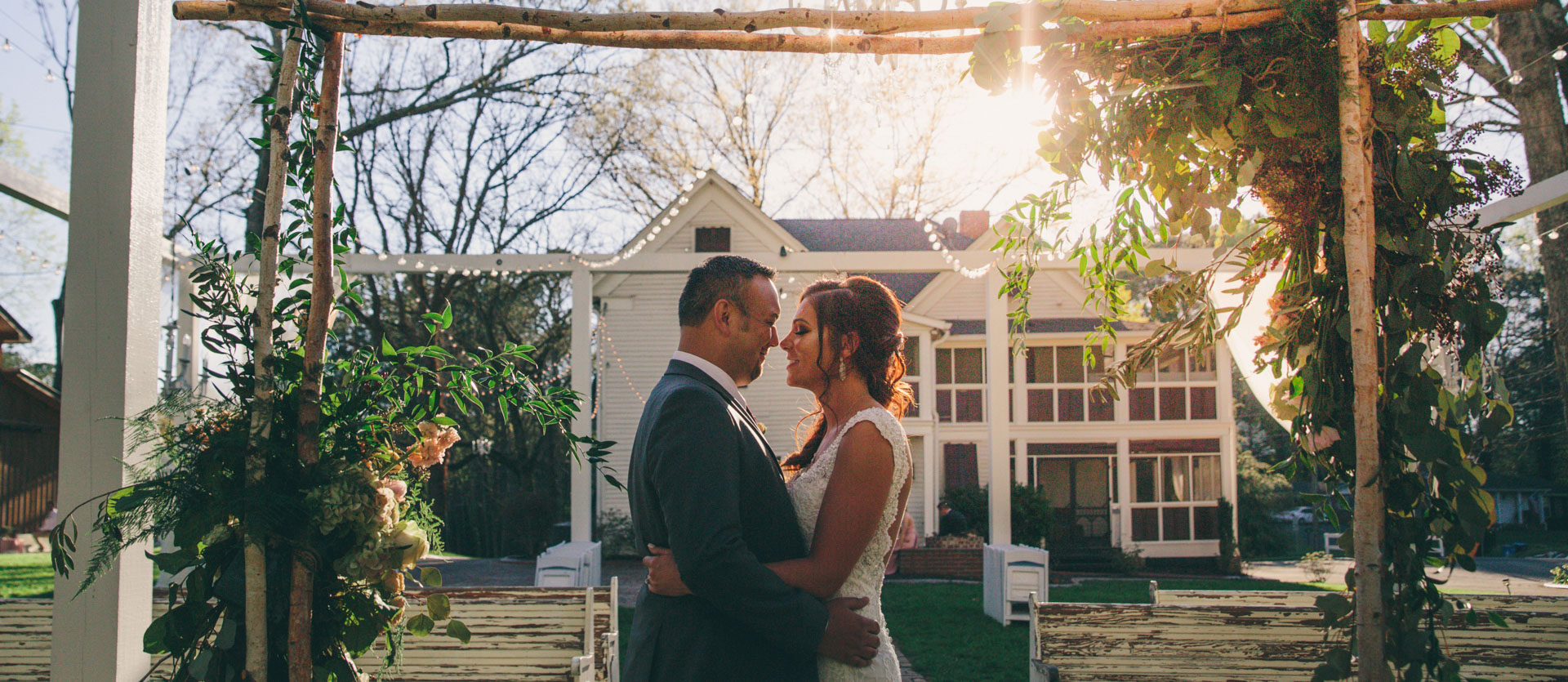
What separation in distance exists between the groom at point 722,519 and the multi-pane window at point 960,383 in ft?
59.8

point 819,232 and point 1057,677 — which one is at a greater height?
point 819,232

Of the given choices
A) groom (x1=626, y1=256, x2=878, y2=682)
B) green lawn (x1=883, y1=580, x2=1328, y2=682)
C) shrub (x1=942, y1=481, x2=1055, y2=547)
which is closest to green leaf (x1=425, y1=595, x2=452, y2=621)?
groom (x1=626, y1=256, x2=878, y2=682)

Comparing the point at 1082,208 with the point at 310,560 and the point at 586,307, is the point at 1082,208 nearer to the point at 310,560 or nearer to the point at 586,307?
the point at 310,560

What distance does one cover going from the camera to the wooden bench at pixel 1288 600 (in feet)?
12.2

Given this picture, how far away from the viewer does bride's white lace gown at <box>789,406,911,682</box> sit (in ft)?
7.34

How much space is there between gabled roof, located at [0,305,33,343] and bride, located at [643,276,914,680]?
964 inches

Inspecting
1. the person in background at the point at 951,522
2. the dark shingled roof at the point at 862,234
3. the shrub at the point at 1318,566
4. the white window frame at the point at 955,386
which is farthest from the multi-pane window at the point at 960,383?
the shrub at the point at 1318,566

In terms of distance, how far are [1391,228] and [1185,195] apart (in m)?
0.74

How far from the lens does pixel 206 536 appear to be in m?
2.05

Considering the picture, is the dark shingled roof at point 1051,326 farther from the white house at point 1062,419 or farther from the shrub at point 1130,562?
the shrub at point 1130,562

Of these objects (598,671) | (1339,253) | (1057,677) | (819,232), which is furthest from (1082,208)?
(819,232)

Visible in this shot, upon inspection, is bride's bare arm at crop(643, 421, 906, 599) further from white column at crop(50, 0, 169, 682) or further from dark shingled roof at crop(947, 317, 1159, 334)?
dark shingled roof at crop(947, 317, 1159, 334)

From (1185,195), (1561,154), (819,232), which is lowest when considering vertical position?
(1185,195)

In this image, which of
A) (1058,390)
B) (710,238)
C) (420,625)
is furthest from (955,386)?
(420,625)
